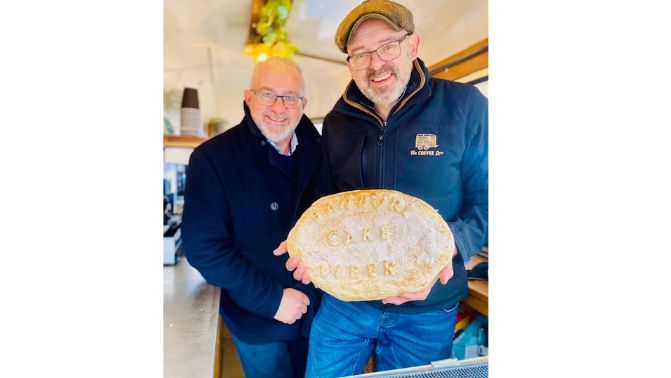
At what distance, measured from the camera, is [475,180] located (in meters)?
1.30

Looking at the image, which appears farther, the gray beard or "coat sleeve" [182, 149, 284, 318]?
the gray beard

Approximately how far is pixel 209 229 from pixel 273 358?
43 centimetres

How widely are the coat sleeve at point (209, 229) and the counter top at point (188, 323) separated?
0.04 m

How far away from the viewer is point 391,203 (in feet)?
3.97

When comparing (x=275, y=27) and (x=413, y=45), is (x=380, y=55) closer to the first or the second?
(x=413, y=45)

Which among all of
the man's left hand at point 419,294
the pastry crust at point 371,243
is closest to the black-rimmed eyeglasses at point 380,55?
the pastry crust at point 371,243

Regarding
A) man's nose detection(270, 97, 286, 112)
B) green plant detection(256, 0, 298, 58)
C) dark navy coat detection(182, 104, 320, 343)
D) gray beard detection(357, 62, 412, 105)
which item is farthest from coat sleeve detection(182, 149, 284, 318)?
gray beard detection(357, 62, 412, 105)

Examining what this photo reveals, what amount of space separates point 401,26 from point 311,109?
0.37 metres

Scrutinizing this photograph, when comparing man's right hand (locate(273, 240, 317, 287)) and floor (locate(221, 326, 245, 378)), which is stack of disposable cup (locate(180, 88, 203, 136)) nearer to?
man's right hand (locate(273, 240, 317, 287))

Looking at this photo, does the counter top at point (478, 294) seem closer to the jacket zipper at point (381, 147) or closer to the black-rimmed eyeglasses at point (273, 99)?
the jacket zipper at point (381, 147)

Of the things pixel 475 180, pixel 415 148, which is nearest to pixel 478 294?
pixel 475 180

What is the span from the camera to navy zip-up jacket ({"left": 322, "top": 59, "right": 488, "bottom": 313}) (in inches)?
48.7
